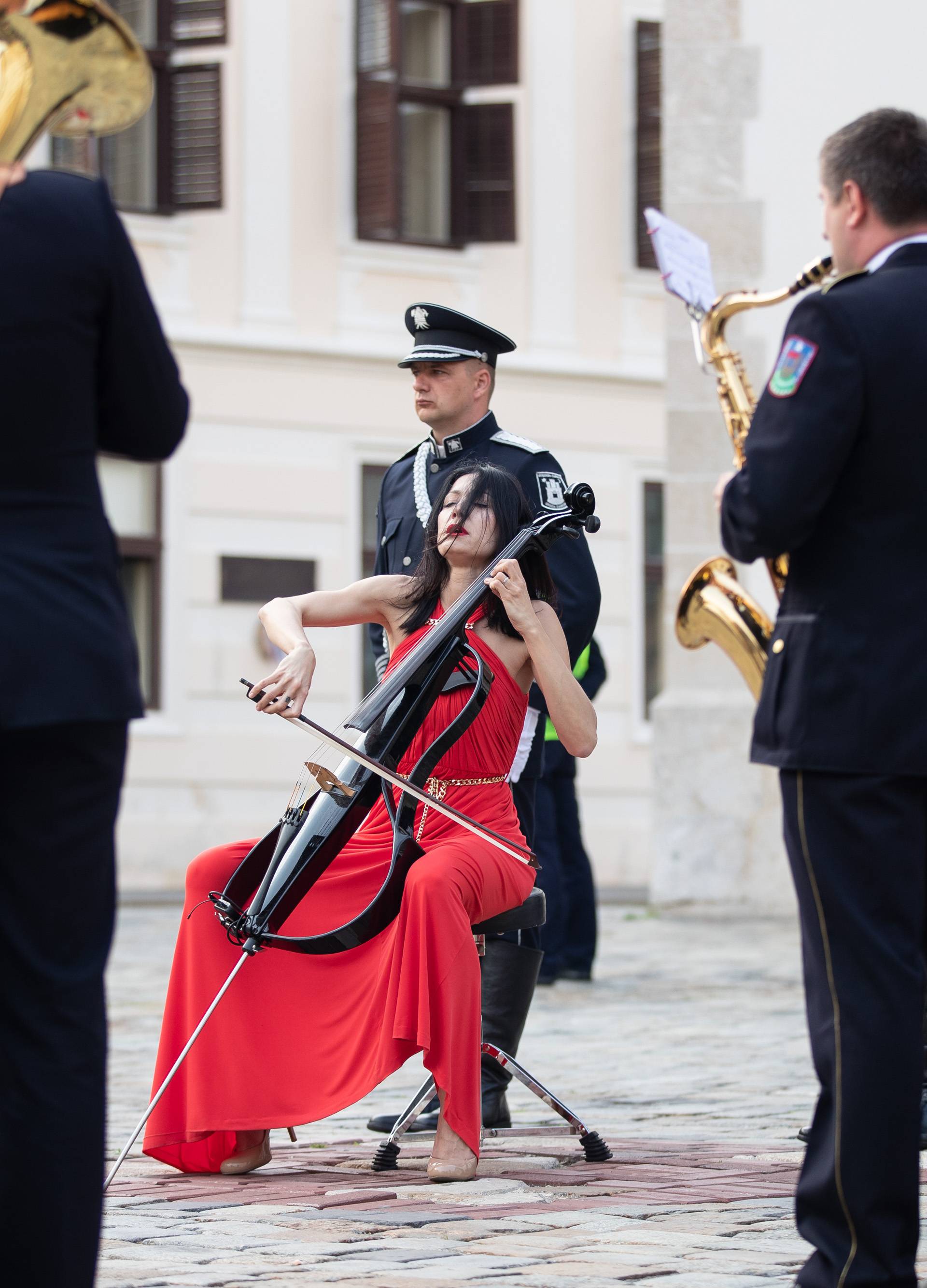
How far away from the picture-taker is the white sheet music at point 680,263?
5805 mm

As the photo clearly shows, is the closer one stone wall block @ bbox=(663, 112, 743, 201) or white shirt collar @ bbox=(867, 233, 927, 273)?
white shirt collar @ bbox=(867, 233, 927, 273)

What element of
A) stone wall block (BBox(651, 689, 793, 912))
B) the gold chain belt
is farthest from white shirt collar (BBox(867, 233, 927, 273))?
stone wall block (BBox(651, 689, 793, 912))

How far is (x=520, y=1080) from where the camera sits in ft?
15.8

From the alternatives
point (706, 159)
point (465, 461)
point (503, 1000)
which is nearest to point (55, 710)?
point (503, 1000)

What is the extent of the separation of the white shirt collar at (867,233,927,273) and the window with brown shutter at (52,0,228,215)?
13829 millimetres

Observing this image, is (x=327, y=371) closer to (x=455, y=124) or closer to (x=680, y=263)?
(x=455, y=124)

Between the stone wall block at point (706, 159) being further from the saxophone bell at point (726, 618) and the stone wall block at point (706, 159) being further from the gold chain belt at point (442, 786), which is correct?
the gold chain belt at point (442, 786)

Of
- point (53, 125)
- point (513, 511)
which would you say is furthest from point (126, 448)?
point (513, 511)

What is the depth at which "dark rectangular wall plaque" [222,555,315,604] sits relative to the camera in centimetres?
1681

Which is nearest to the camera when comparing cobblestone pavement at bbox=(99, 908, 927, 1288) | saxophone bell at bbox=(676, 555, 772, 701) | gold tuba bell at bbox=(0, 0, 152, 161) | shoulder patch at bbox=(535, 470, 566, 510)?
gold tuba bell at bbox=(0, 0, 152, 161)

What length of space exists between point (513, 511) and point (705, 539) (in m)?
7.76

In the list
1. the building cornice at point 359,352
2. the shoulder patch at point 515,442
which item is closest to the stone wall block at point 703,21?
the building cornice at point 359,352

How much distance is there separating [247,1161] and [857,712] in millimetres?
2011

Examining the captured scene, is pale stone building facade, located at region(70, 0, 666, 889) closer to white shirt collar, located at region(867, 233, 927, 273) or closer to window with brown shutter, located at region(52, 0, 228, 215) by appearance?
window with brown shutter, located at region(52, 0, 228, 215)
